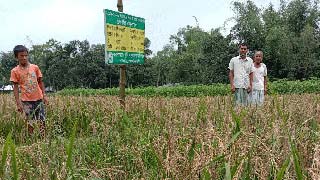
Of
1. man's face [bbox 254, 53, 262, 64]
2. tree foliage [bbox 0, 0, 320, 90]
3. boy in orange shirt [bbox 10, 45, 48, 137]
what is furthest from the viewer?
tree foliage [bbox 0, 0, 320, 90]

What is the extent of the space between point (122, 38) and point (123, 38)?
0.02 meters

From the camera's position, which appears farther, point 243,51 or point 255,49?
point 255,49

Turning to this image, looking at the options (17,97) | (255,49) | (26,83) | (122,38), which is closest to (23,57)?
(26,83)

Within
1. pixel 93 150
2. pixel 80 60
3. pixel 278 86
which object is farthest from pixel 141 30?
pixel 80 60

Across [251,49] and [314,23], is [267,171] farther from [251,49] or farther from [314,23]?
[314,23]

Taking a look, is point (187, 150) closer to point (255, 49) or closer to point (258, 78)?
point (258, 78)

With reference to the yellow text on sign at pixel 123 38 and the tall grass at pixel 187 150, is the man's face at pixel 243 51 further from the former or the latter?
the tall grass at pixel 187 150

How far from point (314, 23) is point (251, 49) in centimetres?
765

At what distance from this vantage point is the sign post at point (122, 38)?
4.98 metres

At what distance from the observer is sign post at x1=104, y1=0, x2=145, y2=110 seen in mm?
4977

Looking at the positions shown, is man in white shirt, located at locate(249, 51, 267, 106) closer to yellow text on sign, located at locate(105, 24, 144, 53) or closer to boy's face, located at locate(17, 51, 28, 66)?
yellow text on sign, located at locate(105, 24, 144, 53)

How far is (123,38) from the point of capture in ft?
17.2

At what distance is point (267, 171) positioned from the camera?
161 cm

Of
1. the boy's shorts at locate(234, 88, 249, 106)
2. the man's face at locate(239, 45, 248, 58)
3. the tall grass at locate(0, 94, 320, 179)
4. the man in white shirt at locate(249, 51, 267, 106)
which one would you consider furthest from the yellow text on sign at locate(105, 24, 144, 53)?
the man in white shirt at locate(249, 51, 267, 106)
